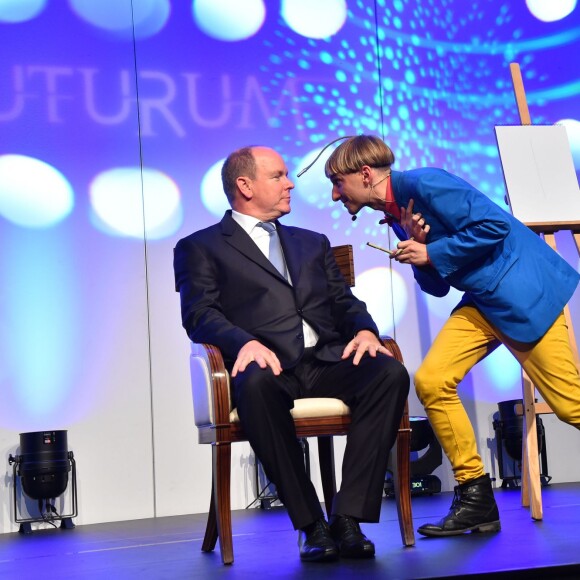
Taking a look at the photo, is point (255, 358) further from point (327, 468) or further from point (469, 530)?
point (469, 530)

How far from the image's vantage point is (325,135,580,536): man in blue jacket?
2578mm

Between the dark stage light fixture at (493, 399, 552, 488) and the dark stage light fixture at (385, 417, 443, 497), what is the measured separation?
340 millimetres

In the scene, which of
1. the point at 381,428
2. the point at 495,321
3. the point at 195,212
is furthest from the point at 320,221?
the point at 381,428

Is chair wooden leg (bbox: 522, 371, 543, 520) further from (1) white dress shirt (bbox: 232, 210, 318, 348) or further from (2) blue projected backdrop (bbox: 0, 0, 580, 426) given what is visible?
(2) blue projected backdrop (bbox: 0, 0, 580, 426)

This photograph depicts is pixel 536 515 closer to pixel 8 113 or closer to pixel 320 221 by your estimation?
pixel 320 221

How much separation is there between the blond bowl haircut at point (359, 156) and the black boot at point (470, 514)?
1.03 meters

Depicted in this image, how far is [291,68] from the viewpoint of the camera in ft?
14.9

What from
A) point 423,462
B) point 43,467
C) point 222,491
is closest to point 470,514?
point 222,491

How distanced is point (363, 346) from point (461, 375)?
15.3 inches

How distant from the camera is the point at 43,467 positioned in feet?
12.2

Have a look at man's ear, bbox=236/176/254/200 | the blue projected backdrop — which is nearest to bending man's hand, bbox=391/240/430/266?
man's ear, bbox=236/176/254/200

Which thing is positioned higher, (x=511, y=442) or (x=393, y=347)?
(x=393, y=347)

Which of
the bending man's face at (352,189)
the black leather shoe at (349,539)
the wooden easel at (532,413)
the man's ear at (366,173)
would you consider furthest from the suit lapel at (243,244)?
the wooden easel at (532,413)

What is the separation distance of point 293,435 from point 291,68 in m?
2.72
